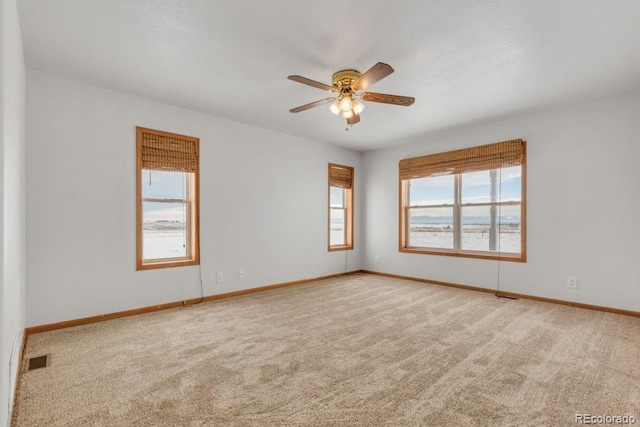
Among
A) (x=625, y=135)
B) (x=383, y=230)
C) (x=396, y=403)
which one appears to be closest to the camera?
(x=396, y=403)

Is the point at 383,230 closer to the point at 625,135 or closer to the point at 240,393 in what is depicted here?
the point at 625,135

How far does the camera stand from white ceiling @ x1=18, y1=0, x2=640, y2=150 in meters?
2.16

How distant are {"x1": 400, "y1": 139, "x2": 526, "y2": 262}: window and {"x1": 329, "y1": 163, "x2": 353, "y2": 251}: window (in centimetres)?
106

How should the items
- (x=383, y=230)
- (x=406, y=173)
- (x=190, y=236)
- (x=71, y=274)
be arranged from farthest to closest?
1. (x=383, y=230)
2. (x=406, y=173)
3. (x=190, y=236)
4. (x=71, y=274)

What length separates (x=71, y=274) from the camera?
10.8 ft

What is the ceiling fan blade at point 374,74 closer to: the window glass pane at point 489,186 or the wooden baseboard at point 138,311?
the window glass pane at point 489,186

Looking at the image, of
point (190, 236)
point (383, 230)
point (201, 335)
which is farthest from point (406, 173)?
point (201, 335)

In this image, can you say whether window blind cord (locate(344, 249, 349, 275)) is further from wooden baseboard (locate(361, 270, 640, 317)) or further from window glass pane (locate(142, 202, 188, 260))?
window glass pane (locate(142, 202, 188, 260))

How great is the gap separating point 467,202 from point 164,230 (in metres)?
4.59

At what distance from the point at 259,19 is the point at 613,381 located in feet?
11.6

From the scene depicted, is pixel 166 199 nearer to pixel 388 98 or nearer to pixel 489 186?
pixel 388 98

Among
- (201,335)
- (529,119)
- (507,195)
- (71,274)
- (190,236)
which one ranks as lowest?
(201,335)

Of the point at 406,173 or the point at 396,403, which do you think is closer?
the point at 396,403

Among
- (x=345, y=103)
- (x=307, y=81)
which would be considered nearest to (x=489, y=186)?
(x=345, y=103)
